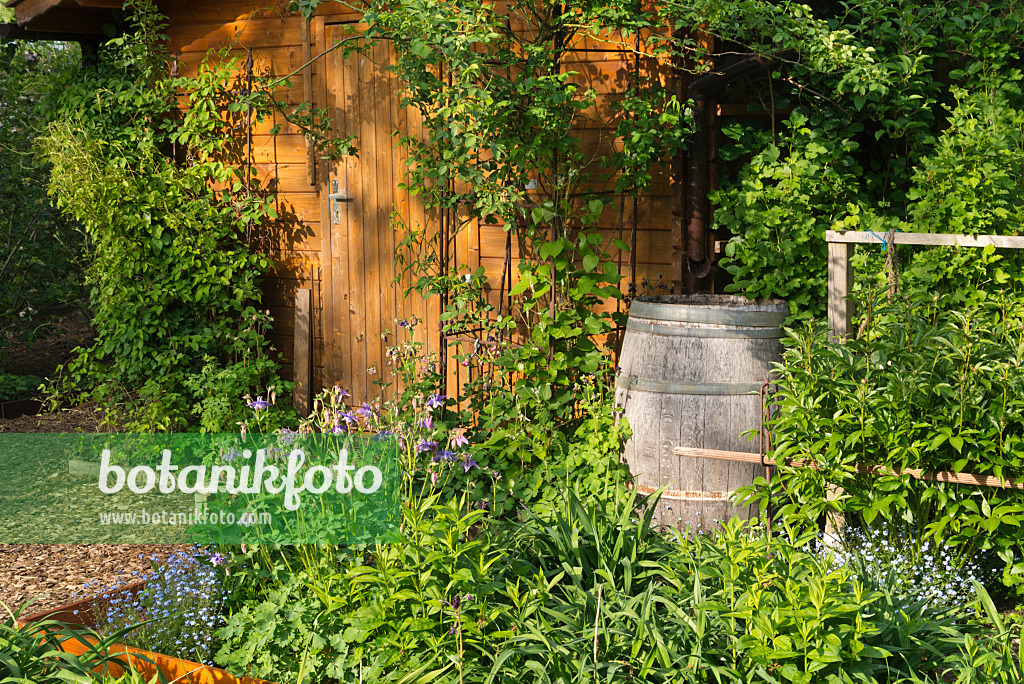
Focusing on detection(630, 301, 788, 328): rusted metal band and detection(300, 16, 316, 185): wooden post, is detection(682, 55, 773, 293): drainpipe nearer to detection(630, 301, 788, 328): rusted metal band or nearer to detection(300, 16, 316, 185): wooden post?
detection(630, 301, 788, 328): rusted metal band

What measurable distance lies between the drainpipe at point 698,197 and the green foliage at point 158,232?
101 inches

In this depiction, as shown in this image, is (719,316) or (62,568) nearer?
(719,316)

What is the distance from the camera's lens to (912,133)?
440 centimetres

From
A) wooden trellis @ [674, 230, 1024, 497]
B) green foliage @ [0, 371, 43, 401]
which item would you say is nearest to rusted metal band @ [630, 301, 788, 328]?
wooden trellis @ [674, 230, 1024, 497]

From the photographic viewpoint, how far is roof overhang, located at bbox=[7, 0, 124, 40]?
5707 mm

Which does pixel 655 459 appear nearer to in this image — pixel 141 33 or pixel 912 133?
pixel 912 133

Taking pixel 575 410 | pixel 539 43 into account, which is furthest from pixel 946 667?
pixel 539 43

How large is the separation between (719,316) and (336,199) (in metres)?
2.77

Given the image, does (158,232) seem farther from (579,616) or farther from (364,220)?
(579,616)

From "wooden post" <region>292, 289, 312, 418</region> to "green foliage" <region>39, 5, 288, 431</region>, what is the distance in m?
0.20

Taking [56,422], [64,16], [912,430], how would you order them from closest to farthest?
[912,430]
[64,16]
[56,422]

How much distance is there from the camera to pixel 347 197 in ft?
18.2

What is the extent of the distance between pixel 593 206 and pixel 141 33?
3275 mm

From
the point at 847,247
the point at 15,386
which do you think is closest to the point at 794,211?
the point at 847,247
